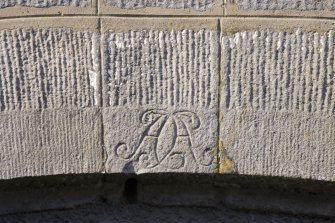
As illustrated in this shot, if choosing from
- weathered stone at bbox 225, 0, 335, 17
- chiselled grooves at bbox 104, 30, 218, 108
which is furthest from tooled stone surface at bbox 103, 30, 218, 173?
weathered stone at bbox 225, 0, 335, 17

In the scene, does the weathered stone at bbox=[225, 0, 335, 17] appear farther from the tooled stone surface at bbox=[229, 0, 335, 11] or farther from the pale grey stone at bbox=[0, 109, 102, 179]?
the pale grey stone at bbox=[0, 109, 102, 179]

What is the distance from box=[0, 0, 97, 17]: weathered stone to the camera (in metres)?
1.69

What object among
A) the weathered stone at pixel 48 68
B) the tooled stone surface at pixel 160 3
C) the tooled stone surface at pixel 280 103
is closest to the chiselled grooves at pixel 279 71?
the tooled stone surface at pixel 280 103

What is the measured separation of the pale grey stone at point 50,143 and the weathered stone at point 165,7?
0.29 meters

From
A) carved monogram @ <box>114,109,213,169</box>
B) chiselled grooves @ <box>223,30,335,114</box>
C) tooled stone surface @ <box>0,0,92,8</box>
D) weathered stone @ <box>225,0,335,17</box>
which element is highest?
tooled stone surface @ <box>0,0,92,8</box>

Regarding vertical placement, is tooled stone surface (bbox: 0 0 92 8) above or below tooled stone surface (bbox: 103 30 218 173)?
above

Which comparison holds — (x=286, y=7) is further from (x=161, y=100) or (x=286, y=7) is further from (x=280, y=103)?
(x=161, y=100)

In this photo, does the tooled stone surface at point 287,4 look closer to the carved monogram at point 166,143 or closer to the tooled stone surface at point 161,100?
the tooled stone surface at point 161,100

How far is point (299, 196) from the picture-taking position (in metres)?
1.88

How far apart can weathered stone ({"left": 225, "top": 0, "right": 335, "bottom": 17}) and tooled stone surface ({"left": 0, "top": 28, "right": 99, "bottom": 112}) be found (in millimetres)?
405

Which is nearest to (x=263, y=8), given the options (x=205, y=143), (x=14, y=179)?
(x=205, y=143)

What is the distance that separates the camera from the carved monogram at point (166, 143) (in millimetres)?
1733

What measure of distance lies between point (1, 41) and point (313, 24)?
2.74ft

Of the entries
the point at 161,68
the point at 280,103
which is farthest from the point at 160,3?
the point at 280,103
